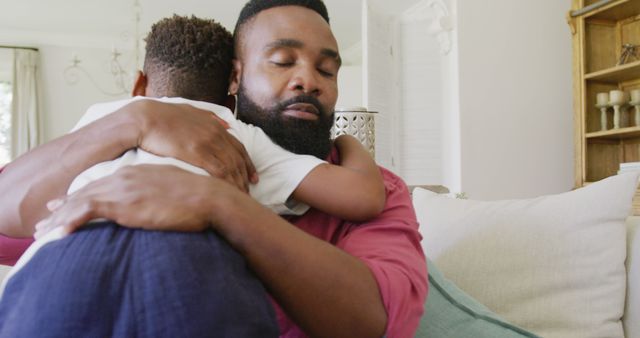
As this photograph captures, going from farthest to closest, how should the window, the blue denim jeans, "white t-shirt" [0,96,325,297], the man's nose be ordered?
the window < the man's nose < "white t-shirt" [0,96,325,297] < the blue denim jeans

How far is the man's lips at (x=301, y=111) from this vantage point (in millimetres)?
937

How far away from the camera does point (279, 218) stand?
65 centimetres

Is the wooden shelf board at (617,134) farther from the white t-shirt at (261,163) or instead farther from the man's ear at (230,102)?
the white t-shirt at (261,163)

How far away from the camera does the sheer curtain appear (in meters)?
6.56

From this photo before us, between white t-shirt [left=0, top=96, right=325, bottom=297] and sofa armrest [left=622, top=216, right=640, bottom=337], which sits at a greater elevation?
white t-shirt [left=0, top=96, right=325, bottom=297]

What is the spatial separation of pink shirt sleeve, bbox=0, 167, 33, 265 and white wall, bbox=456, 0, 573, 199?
→ 3.19 metres

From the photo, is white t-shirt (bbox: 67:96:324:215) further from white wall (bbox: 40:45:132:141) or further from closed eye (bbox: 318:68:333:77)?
white wall (bbox: 40:45:132:141)

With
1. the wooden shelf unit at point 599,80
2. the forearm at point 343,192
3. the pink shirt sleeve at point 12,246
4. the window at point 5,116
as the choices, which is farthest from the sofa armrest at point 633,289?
the window at point 5,116

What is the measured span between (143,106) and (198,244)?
0.33 metres

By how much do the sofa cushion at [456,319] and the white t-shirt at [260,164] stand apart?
45 centimetres

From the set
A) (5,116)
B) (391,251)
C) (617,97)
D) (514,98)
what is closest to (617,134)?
(617,97)

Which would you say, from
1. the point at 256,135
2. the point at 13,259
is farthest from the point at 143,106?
the point at 13,259

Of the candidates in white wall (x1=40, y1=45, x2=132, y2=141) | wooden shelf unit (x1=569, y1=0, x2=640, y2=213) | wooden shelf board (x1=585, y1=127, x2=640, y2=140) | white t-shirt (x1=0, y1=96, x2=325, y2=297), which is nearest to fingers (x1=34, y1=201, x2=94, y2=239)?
white t-shirt (x1=0, y1=96, x2=325, y2=297)

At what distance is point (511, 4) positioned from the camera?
3.94 metres
